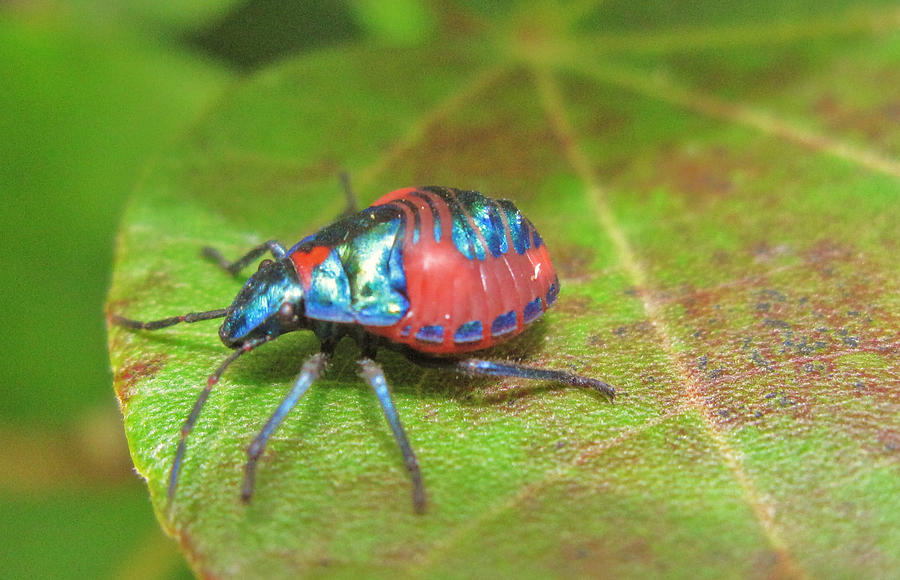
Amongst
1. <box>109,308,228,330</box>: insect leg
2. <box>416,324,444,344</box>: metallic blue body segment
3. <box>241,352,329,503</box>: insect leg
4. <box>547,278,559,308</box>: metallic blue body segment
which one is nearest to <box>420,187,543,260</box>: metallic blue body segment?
<box>547,278,559,308</box>: metallic blue body segment

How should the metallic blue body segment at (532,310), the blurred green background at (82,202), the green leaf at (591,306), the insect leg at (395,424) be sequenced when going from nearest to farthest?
1. the green leaf at (591,306)
2. the insect leg at (395,424)
3. the metallic blue body segment at (532,310)
4. the blurred green background at (82,202)

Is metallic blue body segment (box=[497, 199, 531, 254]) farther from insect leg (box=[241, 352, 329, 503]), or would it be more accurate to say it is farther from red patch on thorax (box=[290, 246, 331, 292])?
insect leg (box=[241, 352, 329, 503])

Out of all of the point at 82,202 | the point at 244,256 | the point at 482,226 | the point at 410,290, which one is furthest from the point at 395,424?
the point at 82,202

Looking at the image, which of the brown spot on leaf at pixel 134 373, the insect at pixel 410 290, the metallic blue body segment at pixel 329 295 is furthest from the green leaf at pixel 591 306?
the metallic blue body segment at pixel 329 295

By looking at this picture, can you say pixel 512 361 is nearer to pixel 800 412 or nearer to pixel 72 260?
pixel 800 412

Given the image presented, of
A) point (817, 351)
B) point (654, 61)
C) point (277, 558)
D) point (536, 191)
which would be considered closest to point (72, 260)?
point (536, 191)

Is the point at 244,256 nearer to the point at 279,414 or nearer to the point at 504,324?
the point at 279,414

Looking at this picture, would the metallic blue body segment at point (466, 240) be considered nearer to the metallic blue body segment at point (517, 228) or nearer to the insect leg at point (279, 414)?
the metallic blue body segment at point (517, 228)
